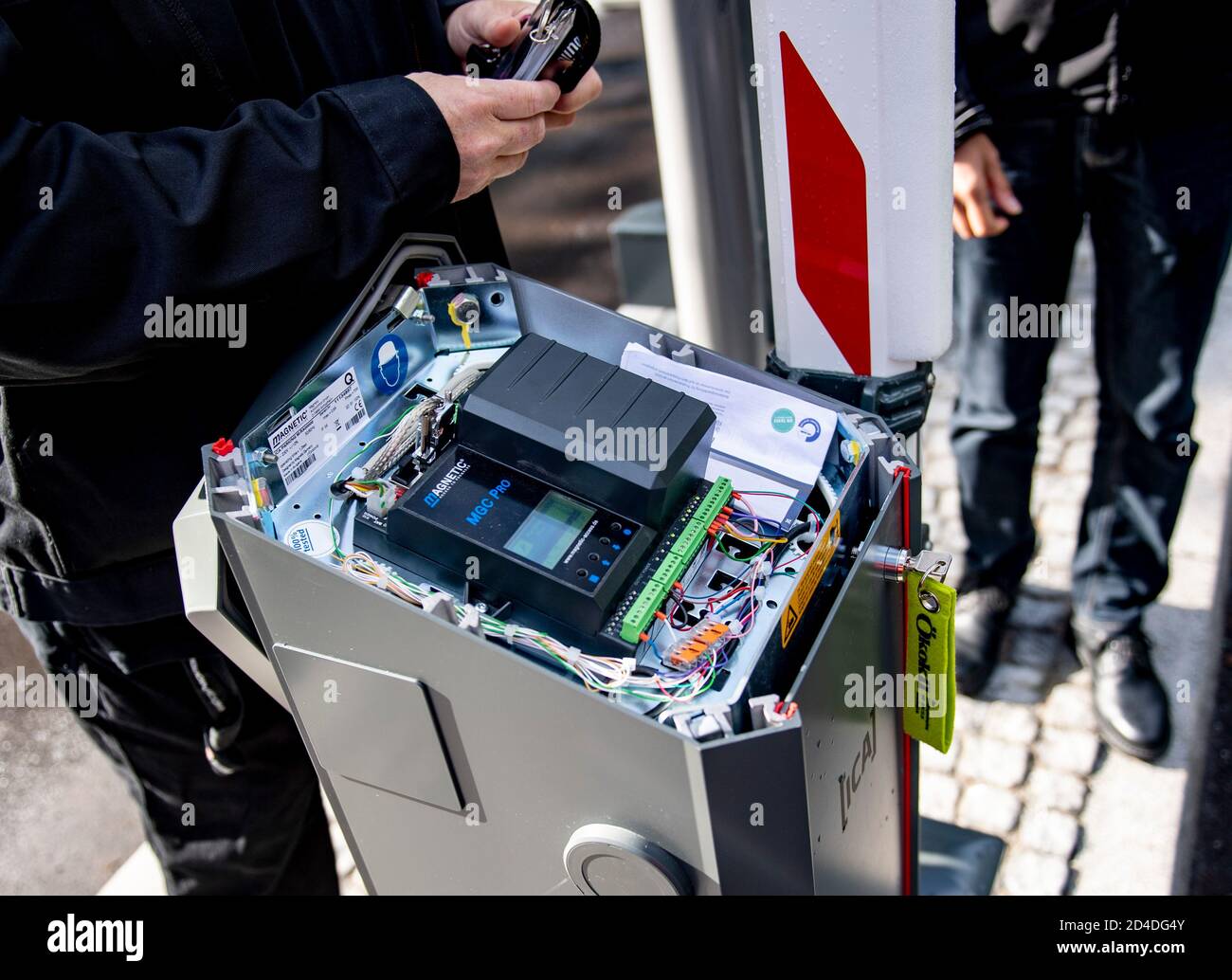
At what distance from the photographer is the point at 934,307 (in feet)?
4.73

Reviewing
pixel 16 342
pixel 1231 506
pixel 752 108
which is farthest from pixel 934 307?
pixel 1231 506

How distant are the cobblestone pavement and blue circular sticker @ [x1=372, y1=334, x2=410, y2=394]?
1847 mm

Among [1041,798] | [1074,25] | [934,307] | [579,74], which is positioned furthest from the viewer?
[1041,798]

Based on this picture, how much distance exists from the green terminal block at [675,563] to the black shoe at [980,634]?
183 centimetres

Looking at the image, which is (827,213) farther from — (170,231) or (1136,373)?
(1136,373)

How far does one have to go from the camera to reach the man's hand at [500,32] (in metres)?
1.68

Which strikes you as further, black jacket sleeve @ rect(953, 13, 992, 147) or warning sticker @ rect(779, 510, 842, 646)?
black jacket sleeve @ rect(953, 13, 992, 147)

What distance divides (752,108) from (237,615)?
8.19ft

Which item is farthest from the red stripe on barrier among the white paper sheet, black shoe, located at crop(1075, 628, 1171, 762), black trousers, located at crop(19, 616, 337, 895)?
black shoe, located at crop(1075, 628, 1171, 762)

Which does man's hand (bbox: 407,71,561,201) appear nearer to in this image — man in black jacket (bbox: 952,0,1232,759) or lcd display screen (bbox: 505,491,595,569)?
lcd display screen (bbox: 505,491,595,569)

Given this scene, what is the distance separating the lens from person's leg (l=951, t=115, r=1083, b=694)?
243cm

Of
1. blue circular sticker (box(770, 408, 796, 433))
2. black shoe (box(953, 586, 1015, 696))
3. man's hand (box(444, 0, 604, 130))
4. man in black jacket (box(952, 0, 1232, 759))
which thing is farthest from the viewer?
black shoe (box(953, 586, 1015, 696))

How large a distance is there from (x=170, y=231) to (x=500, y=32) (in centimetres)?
73
